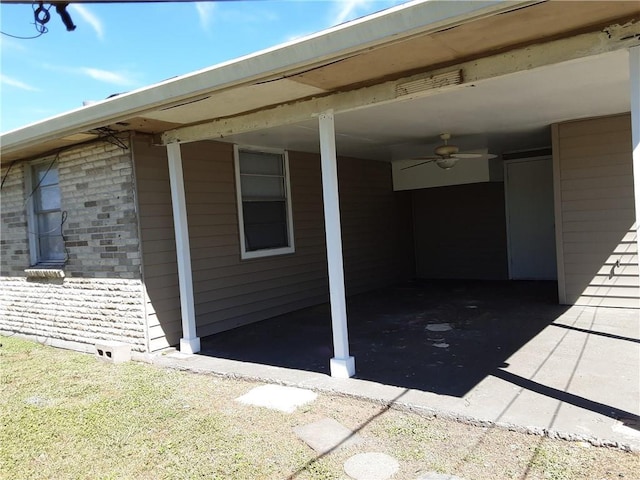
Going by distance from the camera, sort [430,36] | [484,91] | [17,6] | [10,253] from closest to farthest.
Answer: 1. [430,36]
2. [484,91]
3. [17,6]
4. [10,253]

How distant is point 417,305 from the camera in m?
7.53

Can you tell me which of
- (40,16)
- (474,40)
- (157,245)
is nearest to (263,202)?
(157,245)

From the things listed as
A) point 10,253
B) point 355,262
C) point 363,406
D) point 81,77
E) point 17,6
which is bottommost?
point 363,406

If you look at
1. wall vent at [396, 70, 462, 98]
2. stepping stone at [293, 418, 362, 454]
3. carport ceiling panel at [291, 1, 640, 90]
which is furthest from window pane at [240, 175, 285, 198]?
stepping stone at [293, 418, 362, 454]

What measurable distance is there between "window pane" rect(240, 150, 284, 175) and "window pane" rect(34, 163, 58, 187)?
96.4 inches

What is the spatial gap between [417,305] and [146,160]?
4438mm

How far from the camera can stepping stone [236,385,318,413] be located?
3.78m

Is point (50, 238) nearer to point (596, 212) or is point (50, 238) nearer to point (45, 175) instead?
point (45, 175)

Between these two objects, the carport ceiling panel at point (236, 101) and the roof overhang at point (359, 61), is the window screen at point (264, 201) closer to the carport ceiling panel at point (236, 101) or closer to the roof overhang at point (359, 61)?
the roof overhang at point (359, 61)

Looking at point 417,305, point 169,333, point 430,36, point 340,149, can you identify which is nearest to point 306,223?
point 340,149

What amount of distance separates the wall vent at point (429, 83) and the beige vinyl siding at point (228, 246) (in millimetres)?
3088

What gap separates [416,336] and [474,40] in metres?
3.41

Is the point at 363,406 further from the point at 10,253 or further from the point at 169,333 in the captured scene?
the point at 10,253

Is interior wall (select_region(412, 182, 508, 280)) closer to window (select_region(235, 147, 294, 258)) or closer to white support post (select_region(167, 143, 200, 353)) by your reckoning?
window (select_region(235, 147, 294, 258))
